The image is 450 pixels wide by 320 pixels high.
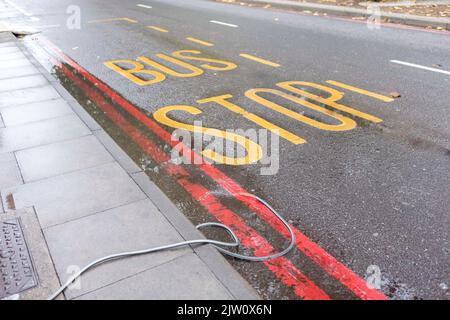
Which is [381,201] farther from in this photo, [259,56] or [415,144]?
[259,56]

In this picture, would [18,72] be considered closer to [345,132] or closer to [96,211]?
[96,211]

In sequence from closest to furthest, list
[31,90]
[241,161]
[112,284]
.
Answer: [112,284], [241,161], [31,90]

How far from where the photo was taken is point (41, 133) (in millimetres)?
4805

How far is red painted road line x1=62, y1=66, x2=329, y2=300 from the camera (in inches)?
107

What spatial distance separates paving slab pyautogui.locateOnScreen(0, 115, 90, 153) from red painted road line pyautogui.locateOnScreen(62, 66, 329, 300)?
21.4 inches

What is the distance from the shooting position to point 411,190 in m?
3.72

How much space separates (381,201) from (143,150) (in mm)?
2540

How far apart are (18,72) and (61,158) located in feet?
13.2

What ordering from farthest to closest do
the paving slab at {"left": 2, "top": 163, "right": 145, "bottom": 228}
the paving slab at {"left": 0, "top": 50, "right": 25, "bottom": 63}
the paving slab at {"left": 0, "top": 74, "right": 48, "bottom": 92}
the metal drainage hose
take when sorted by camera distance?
1. the paving slab at {"left": 0, "top": 50, "right": 25, "bottom": 63}
2. the paving slab at {"left": 0, "top": 74, "right": 48, "bottom": 92}
3. the paving slab at {"left": 2, "top": 163, "right": 145, "bottom": 228}
4. the metal drainage hose

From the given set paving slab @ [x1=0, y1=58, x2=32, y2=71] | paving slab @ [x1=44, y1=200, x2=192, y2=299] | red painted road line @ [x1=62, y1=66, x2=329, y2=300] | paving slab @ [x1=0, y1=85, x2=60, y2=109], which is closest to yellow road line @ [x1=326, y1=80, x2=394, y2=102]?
red painted road line @ [x1=62, y1=66, x2=329, y2=300]

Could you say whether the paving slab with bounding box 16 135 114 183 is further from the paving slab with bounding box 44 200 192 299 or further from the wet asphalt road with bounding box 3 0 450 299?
the paving slab with bounding box 44 200 192 299

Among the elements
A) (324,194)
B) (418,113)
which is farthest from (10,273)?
(418,113)

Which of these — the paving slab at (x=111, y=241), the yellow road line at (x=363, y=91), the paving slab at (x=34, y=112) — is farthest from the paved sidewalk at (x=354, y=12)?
the paving slab at (x=111, y=241)

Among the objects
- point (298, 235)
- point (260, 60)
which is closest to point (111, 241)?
point (298, 235)
